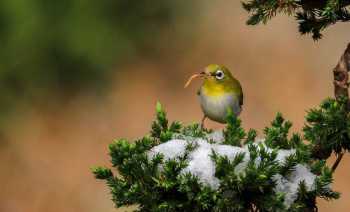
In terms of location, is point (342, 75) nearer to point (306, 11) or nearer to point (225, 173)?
point (306, 11)

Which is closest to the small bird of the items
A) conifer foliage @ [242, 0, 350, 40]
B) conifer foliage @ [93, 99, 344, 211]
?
conifer foliage @ [242, 0, 350, 40]

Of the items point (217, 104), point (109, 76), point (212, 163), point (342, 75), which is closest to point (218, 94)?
point (217, 104)

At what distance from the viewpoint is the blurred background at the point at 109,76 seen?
9852mm

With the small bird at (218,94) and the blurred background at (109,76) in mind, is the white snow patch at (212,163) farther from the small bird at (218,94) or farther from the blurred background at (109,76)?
the blurred background at (109,76)

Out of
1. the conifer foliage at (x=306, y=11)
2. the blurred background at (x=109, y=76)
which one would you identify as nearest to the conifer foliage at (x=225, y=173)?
the conifer foliage at (x=306, y=11)

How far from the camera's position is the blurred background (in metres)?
9.85

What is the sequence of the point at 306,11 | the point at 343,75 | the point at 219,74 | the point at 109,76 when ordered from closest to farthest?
the point at 343,75
the point at 306,11
the point at 219,74
the point at 109,76

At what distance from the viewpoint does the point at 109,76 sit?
1085 centimetres

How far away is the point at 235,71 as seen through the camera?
443 inches

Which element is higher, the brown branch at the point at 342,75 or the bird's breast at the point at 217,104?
the bird's breast at the point at 217,104

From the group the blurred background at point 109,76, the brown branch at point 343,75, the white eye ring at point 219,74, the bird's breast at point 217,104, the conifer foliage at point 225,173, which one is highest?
the blurred background at point 109,76

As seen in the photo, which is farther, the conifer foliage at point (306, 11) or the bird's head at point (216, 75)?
the bird's head at point (216, 75)

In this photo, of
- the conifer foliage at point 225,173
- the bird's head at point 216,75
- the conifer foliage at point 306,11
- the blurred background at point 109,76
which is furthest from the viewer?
the blurred background at point 109,76

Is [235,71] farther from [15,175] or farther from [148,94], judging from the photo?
[15,175]
